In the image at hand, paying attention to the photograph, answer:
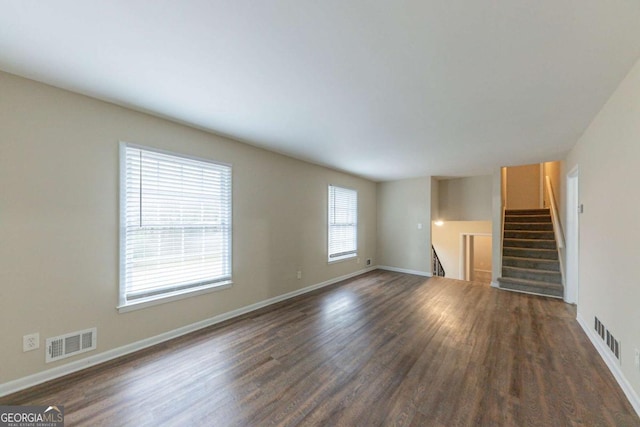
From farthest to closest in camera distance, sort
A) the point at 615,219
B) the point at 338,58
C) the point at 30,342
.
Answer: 1. the point at 615,219
2. the point at 30,342
3. the point at 338,58

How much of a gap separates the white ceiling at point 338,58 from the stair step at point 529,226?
3998 mm

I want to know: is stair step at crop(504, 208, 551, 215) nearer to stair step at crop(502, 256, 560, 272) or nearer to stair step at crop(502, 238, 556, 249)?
stair step at crop(502, 238, 556, 249)

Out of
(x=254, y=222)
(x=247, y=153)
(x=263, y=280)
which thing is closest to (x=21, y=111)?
(x=247, y=153)

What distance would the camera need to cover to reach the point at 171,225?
283cm

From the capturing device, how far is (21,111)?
199cm

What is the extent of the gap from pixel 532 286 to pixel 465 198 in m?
2.46

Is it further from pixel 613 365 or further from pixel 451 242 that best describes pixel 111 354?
pixel 451 242

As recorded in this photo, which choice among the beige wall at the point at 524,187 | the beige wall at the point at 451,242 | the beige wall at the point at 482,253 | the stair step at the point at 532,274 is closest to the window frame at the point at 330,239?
the stair step at the point at 532,274

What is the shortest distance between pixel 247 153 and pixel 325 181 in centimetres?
190

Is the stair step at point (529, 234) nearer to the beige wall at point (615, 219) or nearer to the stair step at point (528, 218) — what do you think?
the stair step at point (528, 218)

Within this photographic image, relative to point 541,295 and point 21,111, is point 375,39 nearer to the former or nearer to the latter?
point 21,111

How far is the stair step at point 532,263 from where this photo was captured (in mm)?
4916

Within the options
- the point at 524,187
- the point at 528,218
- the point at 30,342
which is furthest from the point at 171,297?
the point at 524,187

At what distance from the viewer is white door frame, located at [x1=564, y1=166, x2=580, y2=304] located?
12.6 ft
